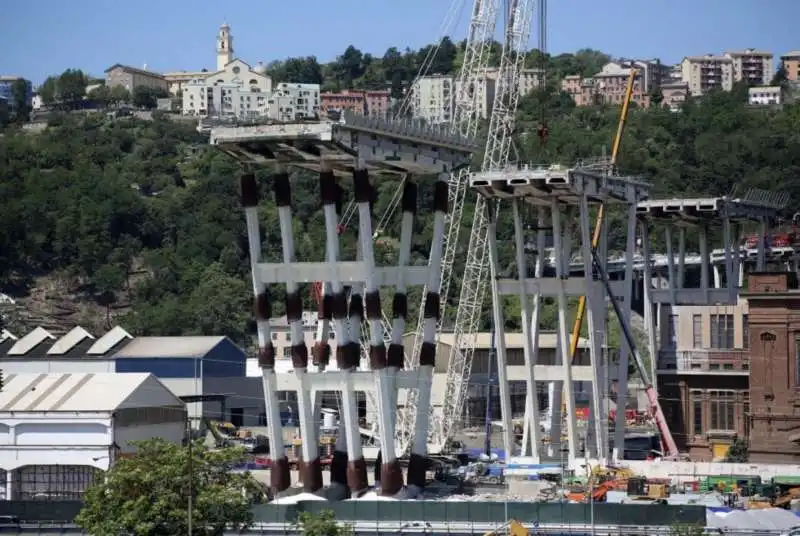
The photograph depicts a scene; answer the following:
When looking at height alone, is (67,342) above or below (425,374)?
below

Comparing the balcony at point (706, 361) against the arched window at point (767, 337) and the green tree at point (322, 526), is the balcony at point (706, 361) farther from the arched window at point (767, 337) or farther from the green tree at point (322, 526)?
the green tree at point (322, 526)

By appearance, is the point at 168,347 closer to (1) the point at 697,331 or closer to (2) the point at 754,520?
(1) the point at 697,331

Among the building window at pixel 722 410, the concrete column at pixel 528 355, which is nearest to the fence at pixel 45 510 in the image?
the concrete column at pixel 528 355

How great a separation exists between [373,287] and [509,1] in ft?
168

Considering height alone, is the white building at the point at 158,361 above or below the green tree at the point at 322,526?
below

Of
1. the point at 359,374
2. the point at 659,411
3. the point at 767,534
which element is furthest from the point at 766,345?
the point at 767,534

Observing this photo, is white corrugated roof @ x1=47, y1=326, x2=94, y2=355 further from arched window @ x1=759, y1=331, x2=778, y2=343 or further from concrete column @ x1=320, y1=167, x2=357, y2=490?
arched window @ x1=759, y1=331, x2=778, y2=343

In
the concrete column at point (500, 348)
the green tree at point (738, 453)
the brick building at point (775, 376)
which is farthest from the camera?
the green tree at point (738, 453)

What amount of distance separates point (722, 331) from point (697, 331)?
191 centimetres

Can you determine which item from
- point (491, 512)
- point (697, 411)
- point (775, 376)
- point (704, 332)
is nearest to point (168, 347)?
point (704, 332)

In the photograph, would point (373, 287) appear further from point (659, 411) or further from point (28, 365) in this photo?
point (28, 365)

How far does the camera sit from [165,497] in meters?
82.3

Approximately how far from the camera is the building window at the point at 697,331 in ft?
433

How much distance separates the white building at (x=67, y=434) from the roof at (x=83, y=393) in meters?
0.05
